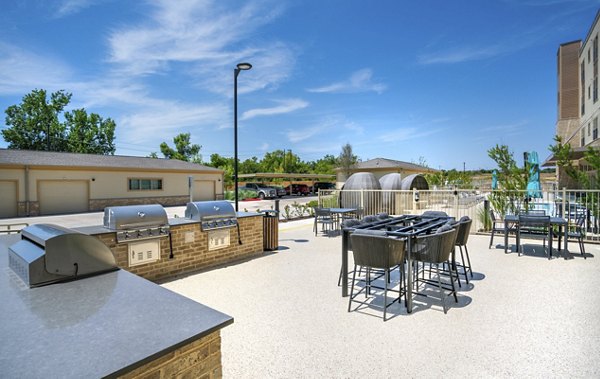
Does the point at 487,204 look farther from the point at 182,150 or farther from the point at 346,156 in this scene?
the point at 182,150

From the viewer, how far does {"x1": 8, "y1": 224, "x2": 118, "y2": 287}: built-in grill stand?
232cm

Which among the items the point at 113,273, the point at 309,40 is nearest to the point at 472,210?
the point at 309,40

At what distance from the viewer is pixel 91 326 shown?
1693 mm

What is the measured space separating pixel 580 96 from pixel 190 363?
3956cm

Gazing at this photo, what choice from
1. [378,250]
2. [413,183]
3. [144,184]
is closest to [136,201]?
[144,184]

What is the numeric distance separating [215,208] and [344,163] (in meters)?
34.2

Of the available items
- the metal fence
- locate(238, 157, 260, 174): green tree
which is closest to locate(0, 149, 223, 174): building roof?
the metal fence

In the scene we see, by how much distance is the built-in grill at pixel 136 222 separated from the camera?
17.0 feet

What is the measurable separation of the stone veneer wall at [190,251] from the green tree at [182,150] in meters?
42.6

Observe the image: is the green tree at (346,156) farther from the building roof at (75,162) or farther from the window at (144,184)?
the window at (144,184)

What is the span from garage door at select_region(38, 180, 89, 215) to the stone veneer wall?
19284mm

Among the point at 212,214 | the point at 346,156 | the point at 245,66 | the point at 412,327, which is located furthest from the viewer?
the point at 346,156

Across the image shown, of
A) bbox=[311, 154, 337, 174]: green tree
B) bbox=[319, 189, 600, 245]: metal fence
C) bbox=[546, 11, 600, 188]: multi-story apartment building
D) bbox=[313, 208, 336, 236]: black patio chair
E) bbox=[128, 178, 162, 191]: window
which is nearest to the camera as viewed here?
bbox=[319, 189, 600, 245]: metal fence

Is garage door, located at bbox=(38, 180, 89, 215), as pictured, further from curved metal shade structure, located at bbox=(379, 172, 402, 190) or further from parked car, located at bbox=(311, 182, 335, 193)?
parked car, located at bbox=(311, 182, 335, 193)
